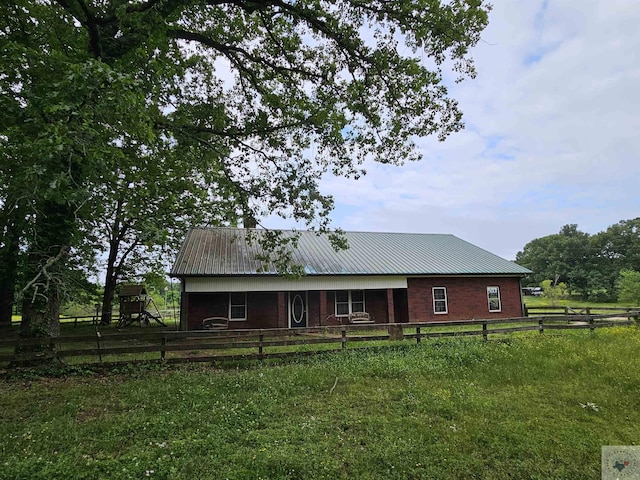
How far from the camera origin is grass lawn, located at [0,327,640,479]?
4332 mm

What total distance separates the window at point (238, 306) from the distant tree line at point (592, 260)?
52.1m

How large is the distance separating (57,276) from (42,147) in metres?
3.68

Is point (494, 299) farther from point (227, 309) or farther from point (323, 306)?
point (227, 309)

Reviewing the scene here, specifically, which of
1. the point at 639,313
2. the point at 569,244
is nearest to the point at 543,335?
the point at 639,313

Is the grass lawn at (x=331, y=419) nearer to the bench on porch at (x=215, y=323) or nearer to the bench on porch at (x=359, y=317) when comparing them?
the bench on porch at (x=215, y=323)

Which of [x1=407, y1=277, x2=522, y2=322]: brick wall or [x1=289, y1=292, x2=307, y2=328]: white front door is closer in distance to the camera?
[x1=289, y1=292, x2=307, y2=328]: white front door

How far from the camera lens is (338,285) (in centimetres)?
1847

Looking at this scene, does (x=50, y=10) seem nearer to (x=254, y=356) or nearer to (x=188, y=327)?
(x=254, y=356)

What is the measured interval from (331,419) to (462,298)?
16775 mm

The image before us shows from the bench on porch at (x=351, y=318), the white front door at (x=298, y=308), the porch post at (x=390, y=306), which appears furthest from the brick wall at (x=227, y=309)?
the porch post at (x=390, y=306)

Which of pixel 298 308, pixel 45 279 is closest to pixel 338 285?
pixel 298 308

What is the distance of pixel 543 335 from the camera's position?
12.6m

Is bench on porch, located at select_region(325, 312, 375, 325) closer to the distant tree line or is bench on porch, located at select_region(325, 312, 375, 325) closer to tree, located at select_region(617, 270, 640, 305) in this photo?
tree, located at select_region(617, 270, 640, 305)

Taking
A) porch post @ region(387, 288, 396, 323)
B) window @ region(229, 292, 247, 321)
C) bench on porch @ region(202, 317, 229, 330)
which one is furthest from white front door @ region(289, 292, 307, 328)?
porch post @ region(387, 288, 396, 323)
